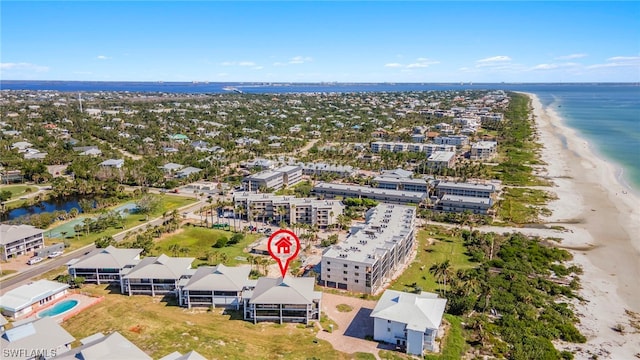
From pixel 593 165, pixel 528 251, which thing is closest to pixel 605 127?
pixel 593 165

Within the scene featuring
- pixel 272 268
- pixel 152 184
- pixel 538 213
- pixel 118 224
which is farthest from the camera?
pixel 152 184

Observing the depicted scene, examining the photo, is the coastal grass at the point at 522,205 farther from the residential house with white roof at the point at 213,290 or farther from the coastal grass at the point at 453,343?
the residential house with white roof at the point at 213,290

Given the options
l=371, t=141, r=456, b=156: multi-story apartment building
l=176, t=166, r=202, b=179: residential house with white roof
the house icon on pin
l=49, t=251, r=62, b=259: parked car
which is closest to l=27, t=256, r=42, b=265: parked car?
l=49, t=251, r=62, b=259: parked car

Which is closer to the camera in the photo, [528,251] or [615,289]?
[615,289]

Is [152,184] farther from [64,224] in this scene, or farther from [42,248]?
[42,248]

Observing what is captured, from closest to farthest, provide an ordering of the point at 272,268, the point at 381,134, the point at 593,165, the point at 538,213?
the point at 272,268
the point at 538,213
the point at 593,165
the point at 381,134

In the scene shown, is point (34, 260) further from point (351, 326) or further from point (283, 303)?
point (351, 326)
